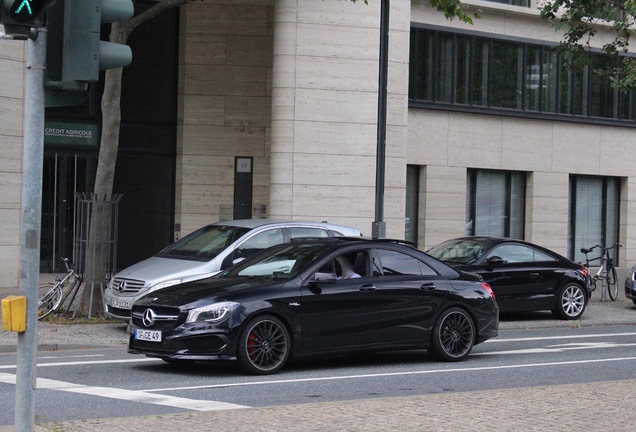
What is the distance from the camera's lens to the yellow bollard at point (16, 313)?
6.30m

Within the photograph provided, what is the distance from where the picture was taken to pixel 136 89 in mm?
27047

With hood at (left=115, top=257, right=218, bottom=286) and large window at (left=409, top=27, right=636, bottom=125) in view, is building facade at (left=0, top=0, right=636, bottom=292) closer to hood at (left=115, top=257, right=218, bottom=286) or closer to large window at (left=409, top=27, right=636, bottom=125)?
large window at (left=409, top=27, right=636, bottom=125)

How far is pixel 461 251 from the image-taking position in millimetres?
Result: 20000

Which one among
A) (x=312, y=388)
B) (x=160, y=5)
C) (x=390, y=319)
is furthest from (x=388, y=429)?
(x=160, y=5)

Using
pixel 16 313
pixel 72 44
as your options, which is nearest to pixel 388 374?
pixel 16 313

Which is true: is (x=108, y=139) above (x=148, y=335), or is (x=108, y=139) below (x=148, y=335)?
above

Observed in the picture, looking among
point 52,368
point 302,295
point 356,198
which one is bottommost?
point 52,368

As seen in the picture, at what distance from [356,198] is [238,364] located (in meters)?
12.9

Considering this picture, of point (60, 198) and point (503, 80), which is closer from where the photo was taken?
point (60, 198)

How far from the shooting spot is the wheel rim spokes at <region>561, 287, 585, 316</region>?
65.7 feet

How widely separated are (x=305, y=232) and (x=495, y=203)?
15650 millimetres

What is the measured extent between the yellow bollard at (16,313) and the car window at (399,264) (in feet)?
24.6

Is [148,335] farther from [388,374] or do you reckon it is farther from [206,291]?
[388,374]

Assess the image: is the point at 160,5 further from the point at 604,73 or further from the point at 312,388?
the point at 604,73
